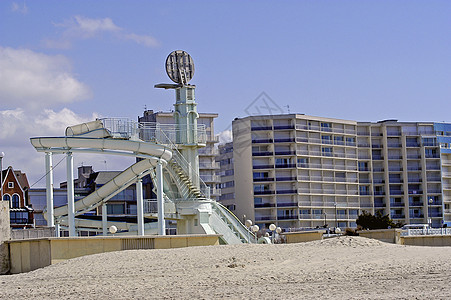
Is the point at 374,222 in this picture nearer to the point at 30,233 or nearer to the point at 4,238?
the point at 30,233

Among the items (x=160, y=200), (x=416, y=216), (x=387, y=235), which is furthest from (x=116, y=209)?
(x=387, y=235)

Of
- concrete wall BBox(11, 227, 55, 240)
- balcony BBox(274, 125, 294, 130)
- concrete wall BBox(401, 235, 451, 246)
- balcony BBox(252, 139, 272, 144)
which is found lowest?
concrete wall BBox(401, 235, 451, 246)

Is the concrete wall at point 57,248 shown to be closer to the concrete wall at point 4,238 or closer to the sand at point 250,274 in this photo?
the concrete wall at point 4,238

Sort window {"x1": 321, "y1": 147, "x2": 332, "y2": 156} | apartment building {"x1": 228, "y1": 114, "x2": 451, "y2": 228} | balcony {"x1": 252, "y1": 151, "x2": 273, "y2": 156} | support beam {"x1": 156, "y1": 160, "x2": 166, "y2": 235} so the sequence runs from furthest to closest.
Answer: window {"x1": 321, "y1": 147, "x2": 332, "y2": 156} < apartment building {"x1": 228, "y1": 114, "x2": 451, "y2": 228} < balcony {"x1": 252, "y1": 151, "x2": 273, "y2": 156} < support beam {"x1": 156, "y1": 160, "x2": 166, "y2": 235}

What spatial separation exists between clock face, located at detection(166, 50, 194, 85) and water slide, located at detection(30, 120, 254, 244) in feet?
19.5

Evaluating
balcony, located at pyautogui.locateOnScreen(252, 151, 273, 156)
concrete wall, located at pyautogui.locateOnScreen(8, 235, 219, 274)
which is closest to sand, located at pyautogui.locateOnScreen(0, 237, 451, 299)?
concrete wall, located at pyautogui.locateOnScreen(8, 235, 219, 274)

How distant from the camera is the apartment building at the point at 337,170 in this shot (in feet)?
336

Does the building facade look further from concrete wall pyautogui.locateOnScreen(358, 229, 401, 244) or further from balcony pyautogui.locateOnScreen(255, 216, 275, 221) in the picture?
concrete wall pyautogui.locateOnScreen(358, 229, 401, 244)

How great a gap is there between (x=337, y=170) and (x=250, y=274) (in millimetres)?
83465

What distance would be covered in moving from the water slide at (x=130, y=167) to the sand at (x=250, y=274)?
41.8 ft

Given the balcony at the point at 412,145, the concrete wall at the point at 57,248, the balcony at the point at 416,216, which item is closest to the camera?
the concrete wall at the point at 57,248

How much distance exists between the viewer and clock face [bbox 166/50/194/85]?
2221 inches

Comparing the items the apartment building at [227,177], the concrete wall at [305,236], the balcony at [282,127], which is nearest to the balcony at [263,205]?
the apartment building at [227,177]

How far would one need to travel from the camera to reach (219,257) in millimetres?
30078
